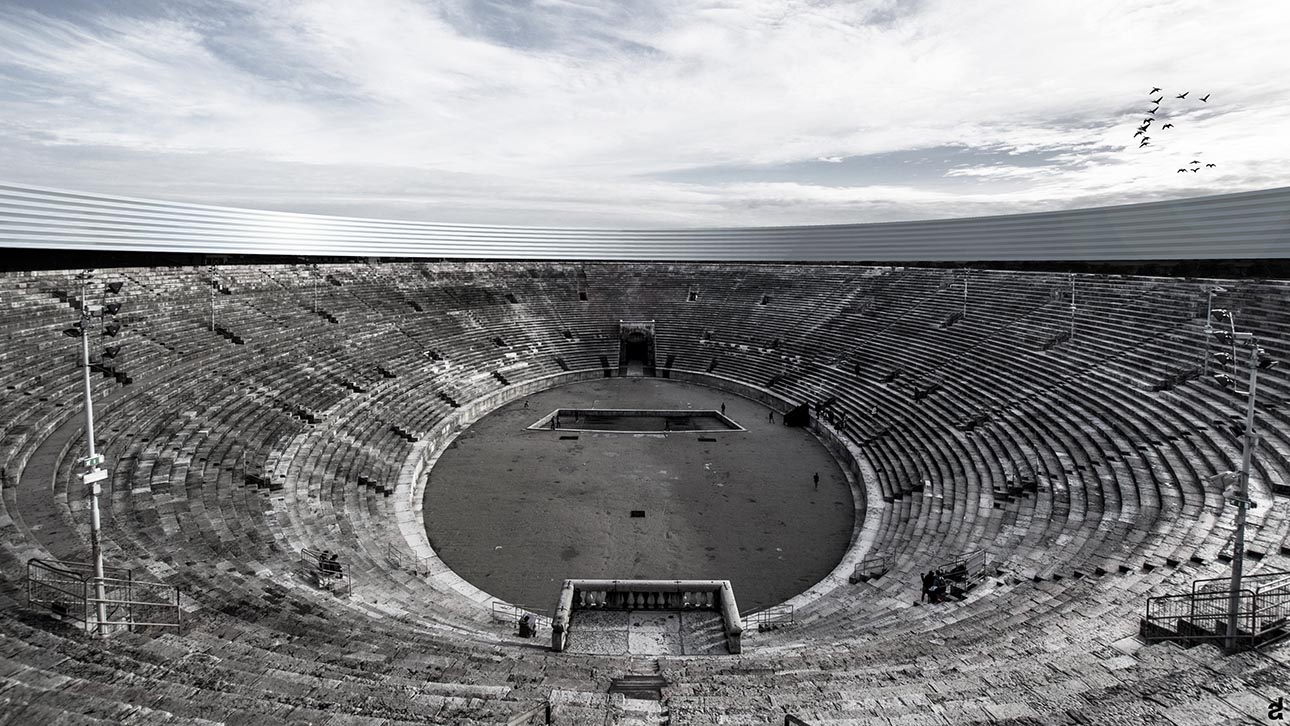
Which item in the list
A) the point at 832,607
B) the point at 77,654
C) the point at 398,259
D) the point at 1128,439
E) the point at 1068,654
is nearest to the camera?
the point at 77,654

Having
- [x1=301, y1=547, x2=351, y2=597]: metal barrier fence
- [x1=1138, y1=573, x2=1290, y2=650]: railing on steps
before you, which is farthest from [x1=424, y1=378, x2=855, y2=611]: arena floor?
[x1=1138, y1=573, x2=1290, y2=650]: railing on steps

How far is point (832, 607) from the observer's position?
15.1 m

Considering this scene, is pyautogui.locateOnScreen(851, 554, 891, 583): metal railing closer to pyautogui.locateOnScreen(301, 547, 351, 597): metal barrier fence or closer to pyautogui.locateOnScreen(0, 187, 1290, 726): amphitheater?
pyautogui.locateOnScreen(0, 187, 1290, 726): amphitheater

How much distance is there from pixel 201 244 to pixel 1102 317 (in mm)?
42014

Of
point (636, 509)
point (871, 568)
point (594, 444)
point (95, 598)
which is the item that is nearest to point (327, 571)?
point (95, 598)

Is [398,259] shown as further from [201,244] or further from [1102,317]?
[1102,317]

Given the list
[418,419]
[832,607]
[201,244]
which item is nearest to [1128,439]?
[832,607]

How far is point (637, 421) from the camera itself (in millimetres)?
32375

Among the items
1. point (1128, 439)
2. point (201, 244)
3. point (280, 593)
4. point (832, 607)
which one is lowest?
point (832, 607)

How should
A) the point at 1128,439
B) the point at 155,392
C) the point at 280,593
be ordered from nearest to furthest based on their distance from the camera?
1. the point at 280,593
2. the point at 1128,439
3. the point at 155,392

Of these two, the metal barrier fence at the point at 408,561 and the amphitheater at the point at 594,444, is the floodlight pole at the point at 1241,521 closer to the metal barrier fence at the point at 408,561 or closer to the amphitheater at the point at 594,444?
the amphitheater at the point at 594,444

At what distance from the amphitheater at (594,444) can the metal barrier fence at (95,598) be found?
23 cm

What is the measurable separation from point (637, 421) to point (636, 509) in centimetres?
1111

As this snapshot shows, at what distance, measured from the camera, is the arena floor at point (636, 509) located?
17500mm
